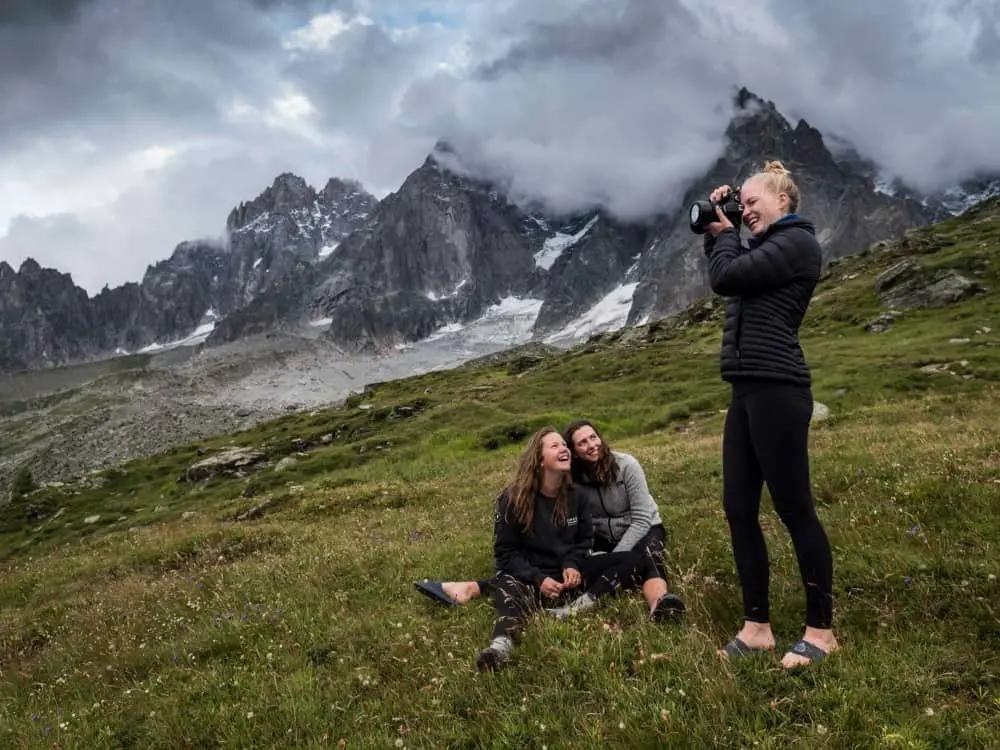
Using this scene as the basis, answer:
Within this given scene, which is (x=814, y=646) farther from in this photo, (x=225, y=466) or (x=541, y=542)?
(x=225, y=466)

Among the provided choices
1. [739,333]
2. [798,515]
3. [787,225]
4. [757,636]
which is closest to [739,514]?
[798,515]

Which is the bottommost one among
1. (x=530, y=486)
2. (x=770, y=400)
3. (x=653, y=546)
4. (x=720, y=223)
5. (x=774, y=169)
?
(x=653, y=546)

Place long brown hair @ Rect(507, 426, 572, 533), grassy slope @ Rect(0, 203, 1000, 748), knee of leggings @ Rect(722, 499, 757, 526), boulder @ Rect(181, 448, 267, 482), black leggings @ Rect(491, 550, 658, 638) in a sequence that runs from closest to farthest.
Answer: grassy slope @ Rect(0, 203, 1000, 748), knee of leggings @ Rect(722, 499, 757, 526), black leggings @ Rect(491, 550, 658, 638), long brown hair @ Rect(507, 426, 572, 533), boulder @ Rect(181, 448, 267, 482)

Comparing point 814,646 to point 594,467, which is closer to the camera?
point 814,646

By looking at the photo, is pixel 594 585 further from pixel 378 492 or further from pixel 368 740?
pixel 378 492

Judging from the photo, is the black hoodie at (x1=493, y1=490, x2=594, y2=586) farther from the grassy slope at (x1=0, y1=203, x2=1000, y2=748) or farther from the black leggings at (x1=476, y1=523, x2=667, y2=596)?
the grassy slope at (x1=0, y1=203, x2=1000, y2=748)

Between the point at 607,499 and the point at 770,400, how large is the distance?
4314 mm

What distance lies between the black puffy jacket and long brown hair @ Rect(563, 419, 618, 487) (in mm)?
3734

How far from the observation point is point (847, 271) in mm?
94438

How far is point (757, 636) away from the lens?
18.5 ft

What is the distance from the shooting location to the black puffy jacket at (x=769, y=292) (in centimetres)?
548

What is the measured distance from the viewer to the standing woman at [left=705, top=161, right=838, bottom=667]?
17.9 feet

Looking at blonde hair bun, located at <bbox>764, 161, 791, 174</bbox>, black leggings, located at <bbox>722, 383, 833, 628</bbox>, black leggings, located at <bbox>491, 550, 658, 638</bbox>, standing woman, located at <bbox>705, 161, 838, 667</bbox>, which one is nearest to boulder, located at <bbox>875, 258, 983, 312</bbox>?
black leggings, located at <bbox>491, 550, 658, 638</bbox>

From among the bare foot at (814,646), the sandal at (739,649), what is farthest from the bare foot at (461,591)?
the bare foot at (814,646)
